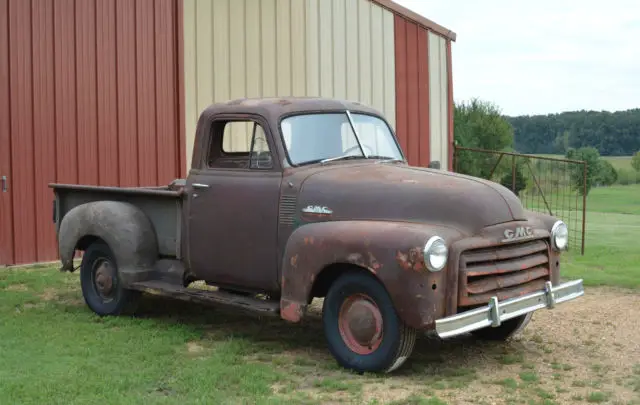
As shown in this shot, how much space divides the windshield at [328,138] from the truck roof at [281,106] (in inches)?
2.4

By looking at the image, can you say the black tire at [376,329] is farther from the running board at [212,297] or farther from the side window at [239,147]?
the side window at [239,147]

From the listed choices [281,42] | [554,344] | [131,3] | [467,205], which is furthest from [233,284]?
[281,42]

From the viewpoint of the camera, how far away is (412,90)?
54.4 ft

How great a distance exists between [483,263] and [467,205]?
421 mm

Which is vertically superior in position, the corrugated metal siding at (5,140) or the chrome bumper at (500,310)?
the corrugated metal siding at (5,140)

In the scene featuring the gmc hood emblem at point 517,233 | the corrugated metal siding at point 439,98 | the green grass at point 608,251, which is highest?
the corrugated metal siding at point 439,98

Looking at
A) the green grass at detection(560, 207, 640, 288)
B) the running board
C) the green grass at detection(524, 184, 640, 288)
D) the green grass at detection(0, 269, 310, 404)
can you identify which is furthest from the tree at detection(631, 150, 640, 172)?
the running board

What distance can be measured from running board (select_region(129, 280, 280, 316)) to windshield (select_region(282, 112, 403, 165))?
3.88 ft

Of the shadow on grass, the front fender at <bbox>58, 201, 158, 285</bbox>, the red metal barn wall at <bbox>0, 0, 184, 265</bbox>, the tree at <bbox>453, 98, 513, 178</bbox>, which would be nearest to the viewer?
the shadow on grass

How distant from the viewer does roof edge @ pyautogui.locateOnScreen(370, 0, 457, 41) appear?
1576cm

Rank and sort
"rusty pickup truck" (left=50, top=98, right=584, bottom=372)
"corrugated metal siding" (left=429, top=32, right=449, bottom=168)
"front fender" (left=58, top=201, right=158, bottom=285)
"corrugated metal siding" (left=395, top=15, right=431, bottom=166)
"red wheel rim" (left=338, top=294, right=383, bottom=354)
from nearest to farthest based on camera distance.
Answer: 1. "rusty pickup truck" (left=50, top=98, right=584, bottom=372)
2. "red wheel rim" (left=338, top=294, right=383, bottom=354)
3. "front fender" (left=58, top=201, right=158, bottom=285)
4. "corrugated metal siding" (left=395, top=15, right=431, bottom=166)
5. "corrugated metal siding" (left=429, top=32, right=449, bottom=168)

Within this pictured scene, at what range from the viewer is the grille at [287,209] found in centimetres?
620

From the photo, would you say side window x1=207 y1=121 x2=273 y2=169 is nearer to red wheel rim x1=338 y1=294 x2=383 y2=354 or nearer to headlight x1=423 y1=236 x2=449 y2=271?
red wheel rim x1=338 y1=294 x2=383 y2=354

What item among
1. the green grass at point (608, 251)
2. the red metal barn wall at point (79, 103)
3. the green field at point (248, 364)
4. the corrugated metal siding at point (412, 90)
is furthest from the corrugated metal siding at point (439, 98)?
the green field at point (248, 364)
